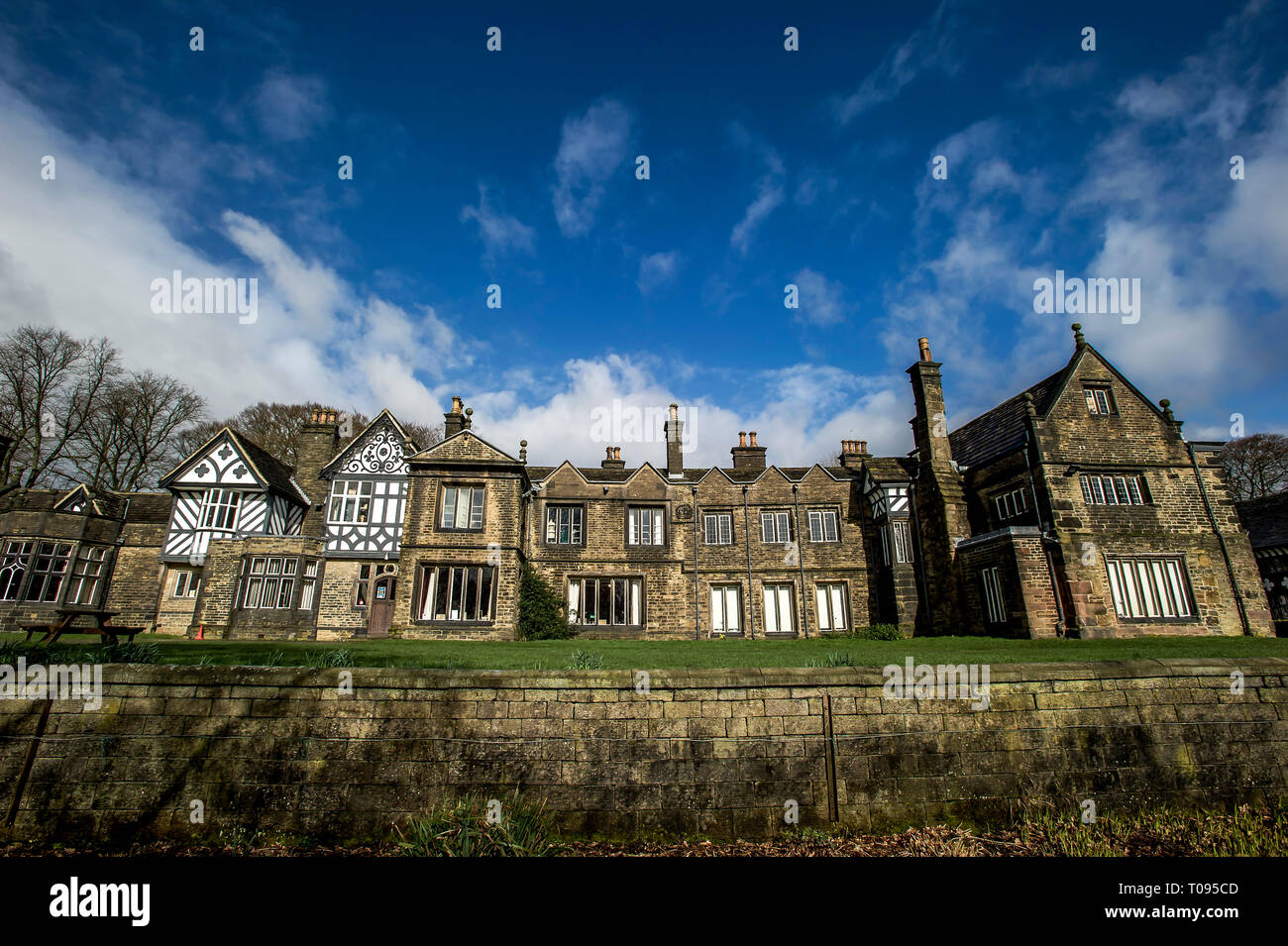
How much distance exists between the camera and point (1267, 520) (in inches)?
1020

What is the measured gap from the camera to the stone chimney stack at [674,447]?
92.6 feet

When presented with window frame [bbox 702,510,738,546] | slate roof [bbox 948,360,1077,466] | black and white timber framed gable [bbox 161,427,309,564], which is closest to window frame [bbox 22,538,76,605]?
black and white timber framed gable [bbox 161,427,309,564]

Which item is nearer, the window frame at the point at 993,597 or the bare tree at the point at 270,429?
the window frame at the point at 993,597

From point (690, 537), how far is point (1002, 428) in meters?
14.4

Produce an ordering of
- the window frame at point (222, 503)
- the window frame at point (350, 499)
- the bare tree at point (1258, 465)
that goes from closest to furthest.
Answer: the window frame at point (350, 499), the window frame at point (222, 503), the bare tree at point (1258, 465)

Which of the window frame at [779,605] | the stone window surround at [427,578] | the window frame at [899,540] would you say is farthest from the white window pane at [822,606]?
the stone window surround at [427,578]

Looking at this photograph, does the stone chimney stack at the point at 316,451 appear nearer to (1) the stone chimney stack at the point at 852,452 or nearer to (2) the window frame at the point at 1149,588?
(1) the stone chimney stack at the point at 852,452

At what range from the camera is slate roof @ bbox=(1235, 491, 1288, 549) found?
24.6m

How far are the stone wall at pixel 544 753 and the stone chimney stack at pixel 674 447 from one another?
21.6m

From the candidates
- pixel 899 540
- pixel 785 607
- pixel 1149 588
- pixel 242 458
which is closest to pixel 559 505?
pixel 785 607

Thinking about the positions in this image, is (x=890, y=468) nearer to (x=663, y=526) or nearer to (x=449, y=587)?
(x=663, y=526)

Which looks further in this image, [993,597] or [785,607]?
[785,607]
